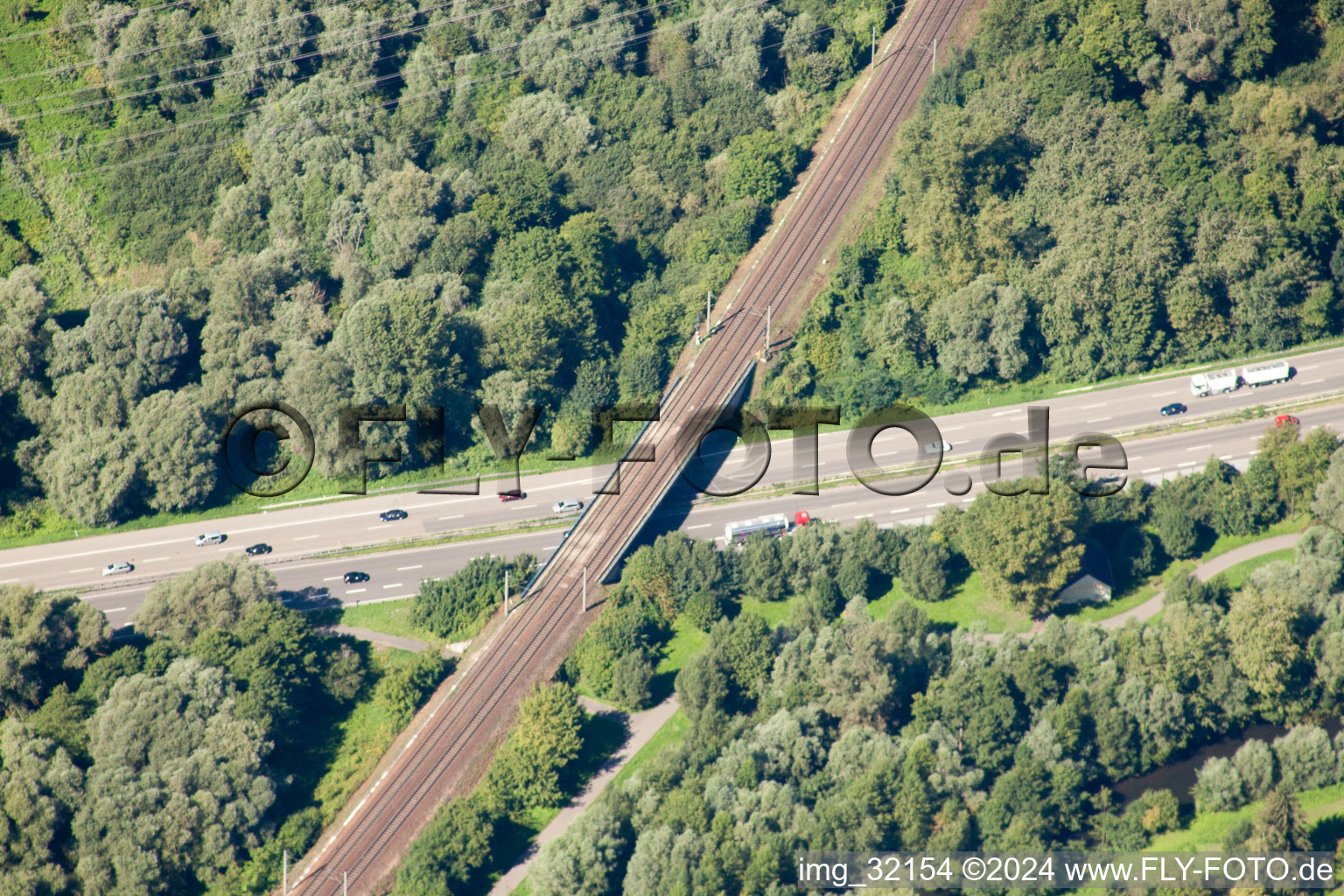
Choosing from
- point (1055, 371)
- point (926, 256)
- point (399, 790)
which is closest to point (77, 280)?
point (399, 790)

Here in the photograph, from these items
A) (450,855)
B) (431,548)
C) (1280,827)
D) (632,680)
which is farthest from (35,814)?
(1280,827)

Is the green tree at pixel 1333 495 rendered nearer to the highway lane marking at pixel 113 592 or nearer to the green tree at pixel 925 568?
the green tree at pixel 925 568

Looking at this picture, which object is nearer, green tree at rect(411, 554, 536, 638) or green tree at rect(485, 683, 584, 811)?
green tree at rect(485, 683, 584, 811)

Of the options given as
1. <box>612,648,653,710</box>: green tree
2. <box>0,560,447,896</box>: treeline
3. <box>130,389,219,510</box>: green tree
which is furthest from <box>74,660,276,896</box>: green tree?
<box>612,648,653,710</box>: green tree

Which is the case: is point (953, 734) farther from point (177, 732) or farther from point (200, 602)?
point (200, 602)

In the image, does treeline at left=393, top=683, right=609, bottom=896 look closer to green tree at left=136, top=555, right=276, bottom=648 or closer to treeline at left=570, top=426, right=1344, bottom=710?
treeline at left=570, top=426, right=1344, bottom=710

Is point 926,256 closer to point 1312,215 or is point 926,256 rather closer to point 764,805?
point 1312,215
